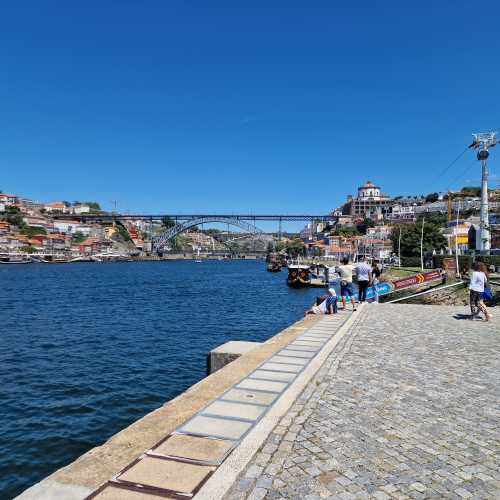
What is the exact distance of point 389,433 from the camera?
14.5 ft

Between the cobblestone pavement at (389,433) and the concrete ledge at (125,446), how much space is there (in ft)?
3.31

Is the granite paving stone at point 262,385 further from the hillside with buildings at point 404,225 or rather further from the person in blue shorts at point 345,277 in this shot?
the hillside with buildings at point 404,225

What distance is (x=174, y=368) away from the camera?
12.6m

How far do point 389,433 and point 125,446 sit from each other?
246cm

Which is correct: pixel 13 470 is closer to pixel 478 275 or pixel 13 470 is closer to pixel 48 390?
pixel 48 390

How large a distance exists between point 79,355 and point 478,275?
38.6 feet

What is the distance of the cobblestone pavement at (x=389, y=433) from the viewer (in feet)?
11.1

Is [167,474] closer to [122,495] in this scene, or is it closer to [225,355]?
[122,495]

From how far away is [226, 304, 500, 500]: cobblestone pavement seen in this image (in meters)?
3.40

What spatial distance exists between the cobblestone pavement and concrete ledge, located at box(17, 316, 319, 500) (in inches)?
39.8

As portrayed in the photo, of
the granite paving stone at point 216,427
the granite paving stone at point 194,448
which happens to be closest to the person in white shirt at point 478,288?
the granite paving stone at point 216,427

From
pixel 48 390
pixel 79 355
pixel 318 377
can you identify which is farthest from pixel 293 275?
pixel 318 377

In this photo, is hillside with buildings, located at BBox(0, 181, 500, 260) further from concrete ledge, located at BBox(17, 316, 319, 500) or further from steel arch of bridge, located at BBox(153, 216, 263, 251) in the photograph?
concrete ledge, located at BBox(17, 316, 319, 500)

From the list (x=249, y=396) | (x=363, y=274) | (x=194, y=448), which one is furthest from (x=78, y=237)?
(x=194, y=448)
